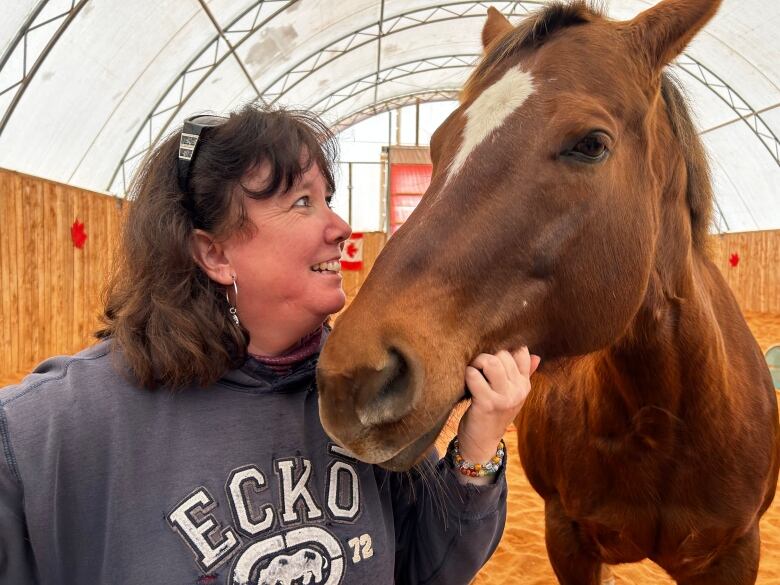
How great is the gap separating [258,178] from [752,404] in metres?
1.99

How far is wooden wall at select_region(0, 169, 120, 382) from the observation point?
8.05m

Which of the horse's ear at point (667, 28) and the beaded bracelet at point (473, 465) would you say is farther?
the horse's ear at point (667, 28)

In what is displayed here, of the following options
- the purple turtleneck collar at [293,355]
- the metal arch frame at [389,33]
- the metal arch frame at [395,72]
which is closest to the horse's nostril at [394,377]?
the purple turtleneck collar at [293,355]

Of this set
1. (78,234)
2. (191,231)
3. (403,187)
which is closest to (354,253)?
(403,187)

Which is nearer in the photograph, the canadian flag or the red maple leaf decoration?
the red maple leaf decoration

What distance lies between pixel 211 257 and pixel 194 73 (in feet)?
39.0

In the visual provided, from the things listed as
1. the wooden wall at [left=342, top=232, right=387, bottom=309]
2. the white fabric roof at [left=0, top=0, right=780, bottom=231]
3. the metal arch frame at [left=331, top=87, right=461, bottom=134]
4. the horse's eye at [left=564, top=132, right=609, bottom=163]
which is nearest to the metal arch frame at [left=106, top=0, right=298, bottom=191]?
the white fabric roof at [left=0, top=0, right=780, bottom=231]

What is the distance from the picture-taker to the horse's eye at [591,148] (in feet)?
4.75

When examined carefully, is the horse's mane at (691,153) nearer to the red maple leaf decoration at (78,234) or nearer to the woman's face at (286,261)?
the woman's face at (286,261)

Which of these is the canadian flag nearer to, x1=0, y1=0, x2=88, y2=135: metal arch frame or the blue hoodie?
x1=0, y1=0, x2=88, y2=135: metal arch frame

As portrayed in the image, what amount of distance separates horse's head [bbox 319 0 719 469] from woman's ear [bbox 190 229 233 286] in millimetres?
445

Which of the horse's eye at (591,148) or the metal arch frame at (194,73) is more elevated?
the metal arch frame at (194,73)

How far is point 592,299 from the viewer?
154cm

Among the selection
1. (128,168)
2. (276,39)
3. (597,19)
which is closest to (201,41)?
(276,39)
